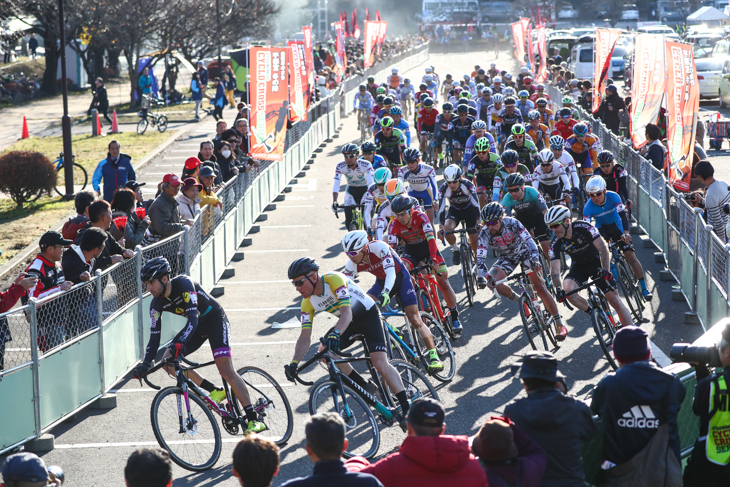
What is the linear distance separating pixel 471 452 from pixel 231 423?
11.4ft

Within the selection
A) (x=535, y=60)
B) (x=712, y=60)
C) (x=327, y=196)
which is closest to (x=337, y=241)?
(x=327, y=196)

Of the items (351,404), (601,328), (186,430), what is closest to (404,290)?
(351,404)

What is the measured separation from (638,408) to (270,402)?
382 cm

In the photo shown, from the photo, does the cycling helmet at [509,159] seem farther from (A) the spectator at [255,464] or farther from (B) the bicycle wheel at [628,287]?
(A) the spectator at [255,464]

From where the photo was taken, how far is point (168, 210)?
38.4 ft

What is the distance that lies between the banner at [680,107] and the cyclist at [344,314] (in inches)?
309

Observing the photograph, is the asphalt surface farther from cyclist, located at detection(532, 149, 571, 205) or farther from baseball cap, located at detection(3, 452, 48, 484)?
baseball cap, located at detection(3, 452, 48, 484)

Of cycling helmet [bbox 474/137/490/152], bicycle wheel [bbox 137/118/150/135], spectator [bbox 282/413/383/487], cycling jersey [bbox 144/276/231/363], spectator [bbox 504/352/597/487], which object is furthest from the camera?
bicycle wheel [bbox 137/118/150/135]

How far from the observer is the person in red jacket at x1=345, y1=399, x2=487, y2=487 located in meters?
4.37

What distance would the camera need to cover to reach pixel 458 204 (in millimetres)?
13031

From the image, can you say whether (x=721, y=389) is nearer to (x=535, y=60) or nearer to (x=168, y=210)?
(x=168, y=210)

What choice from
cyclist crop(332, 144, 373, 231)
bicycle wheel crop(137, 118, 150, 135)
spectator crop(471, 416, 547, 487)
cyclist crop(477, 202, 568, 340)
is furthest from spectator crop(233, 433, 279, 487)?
bicycle wheel crop(137, 118, 150, 135)

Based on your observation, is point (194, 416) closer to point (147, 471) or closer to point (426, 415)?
point (147, 471)

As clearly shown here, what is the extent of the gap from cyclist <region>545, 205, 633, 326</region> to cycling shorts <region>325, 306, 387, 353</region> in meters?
2.87
